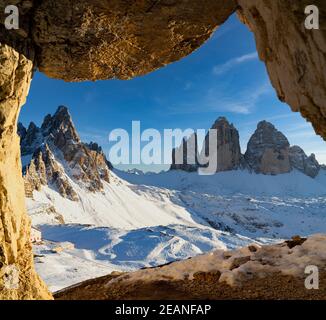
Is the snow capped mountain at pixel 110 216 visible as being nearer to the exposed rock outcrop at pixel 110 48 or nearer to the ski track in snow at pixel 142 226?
the ski track in snow at pixel 142 226

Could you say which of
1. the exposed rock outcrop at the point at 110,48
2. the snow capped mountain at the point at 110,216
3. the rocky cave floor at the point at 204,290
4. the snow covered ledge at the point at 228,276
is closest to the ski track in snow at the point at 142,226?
the snow capped mountain at the point at 110,216

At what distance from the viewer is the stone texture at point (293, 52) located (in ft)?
26.6

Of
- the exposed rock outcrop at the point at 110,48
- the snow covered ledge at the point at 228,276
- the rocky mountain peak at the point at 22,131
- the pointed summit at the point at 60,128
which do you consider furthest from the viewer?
the rocky mountain peak at the point at 22,131

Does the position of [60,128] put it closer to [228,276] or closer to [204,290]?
[228,276]

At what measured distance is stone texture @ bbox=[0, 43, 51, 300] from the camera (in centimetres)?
1069

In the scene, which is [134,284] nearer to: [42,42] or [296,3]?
[42,42]

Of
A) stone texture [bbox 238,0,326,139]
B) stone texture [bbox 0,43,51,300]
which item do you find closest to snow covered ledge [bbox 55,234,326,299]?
stone texture [bbox 0,43,51,300]

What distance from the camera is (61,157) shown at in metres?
162

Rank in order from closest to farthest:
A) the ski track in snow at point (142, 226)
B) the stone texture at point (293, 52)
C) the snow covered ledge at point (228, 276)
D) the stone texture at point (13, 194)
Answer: the stone texture at point (293, 52) → the stone texture at point (13, 194) → the snow covered ledge at point (228, 276) → the ski track in snow at point (142, 226)

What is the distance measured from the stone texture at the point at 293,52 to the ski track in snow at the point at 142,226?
30713 millimetres

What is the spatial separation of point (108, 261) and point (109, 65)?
45786 mm

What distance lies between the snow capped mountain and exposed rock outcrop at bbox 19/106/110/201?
41cm

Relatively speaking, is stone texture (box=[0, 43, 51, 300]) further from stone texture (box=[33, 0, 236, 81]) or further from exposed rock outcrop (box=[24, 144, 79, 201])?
exposed rock outcrop (box=[24, 144, 79, 201])

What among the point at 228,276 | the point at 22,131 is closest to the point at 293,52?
the point at 228,276
